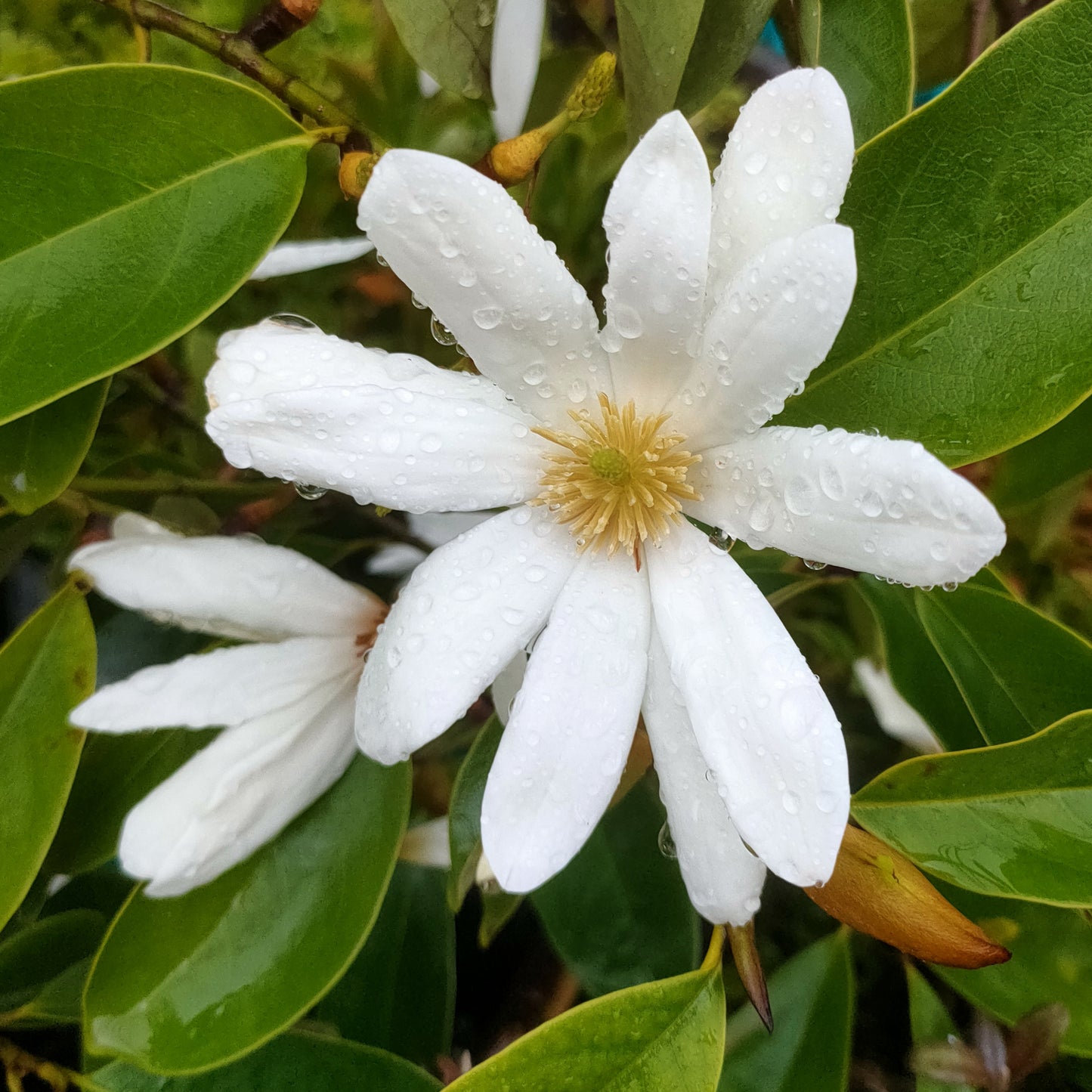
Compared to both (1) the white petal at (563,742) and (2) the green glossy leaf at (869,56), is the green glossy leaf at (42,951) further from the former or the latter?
(2) the green glossy leaf at (869,56)

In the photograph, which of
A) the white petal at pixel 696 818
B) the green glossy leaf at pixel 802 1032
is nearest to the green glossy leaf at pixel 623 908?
the green glossy leaf at pixel 802 1032

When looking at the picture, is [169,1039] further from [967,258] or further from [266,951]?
[967,258]

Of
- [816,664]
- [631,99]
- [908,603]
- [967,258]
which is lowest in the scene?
[816,664]

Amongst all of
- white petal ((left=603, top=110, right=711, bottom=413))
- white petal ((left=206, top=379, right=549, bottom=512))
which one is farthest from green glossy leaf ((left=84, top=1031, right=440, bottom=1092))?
white petal ((left=603, top=110, right=711, bottom=413))

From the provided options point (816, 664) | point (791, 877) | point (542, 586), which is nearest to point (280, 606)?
point (542, 586)

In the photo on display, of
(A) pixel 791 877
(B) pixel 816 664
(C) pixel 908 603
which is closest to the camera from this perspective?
(A) pixel 791 877

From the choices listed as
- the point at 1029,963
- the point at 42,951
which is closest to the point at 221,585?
the point at 42,951

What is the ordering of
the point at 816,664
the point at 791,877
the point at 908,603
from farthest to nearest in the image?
the point at 816,664
the point at 908,603
the point at 791,877

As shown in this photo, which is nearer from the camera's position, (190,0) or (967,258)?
(967,258)
